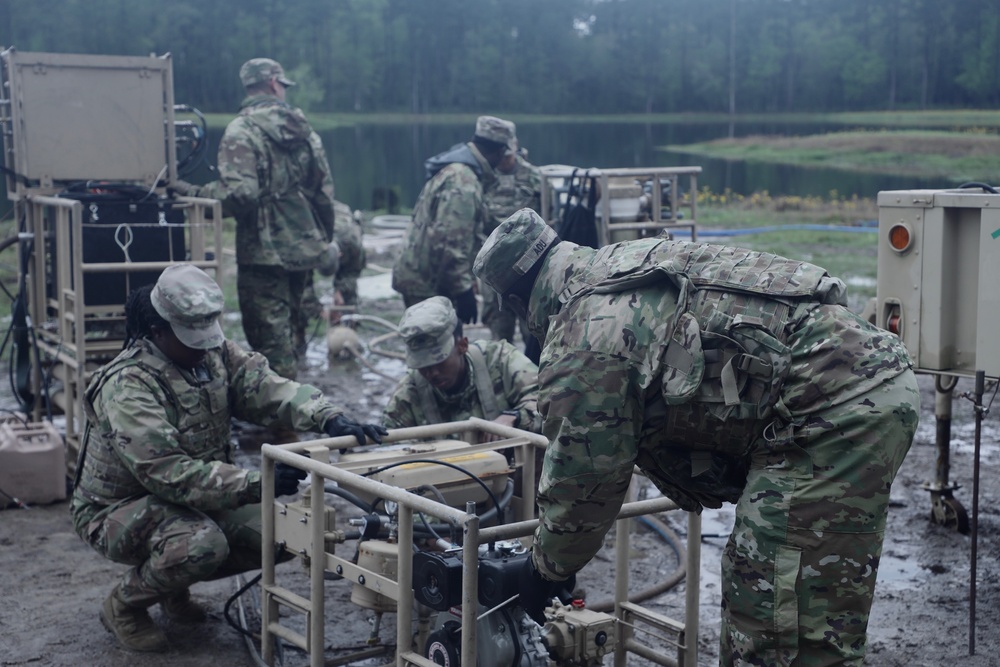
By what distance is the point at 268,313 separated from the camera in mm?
7734

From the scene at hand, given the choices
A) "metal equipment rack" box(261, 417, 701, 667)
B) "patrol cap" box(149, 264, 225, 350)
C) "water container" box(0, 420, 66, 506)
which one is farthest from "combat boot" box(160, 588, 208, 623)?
"water container" box(0, 420, 66, 506)

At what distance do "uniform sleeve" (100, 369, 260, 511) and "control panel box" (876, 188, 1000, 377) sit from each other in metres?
2.83

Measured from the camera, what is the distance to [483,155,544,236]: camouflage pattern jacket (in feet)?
28.0

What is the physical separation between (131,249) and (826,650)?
4866 millimetres

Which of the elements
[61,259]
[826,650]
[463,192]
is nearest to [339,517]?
[61,259]

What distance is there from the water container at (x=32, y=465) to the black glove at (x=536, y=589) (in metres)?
3.79

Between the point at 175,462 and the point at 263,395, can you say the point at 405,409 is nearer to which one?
the point at 263,395

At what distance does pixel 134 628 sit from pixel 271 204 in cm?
375

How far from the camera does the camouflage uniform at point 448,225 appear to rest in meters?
8.13

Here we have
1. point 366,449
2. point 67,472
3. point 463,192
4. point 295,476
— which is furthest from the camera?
point 463,192

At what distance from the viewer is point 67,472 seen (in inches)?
268

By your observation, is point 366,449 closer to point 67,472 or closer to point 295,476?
point 295,476

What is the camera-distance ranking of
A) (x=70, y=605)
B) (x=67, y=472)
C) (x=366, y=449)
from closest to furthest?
(x=366, y=449)
(x=70, y=605)
(x=67, y=472)

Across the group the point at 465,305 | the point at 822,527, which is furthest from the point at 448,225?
the point at 822,527
